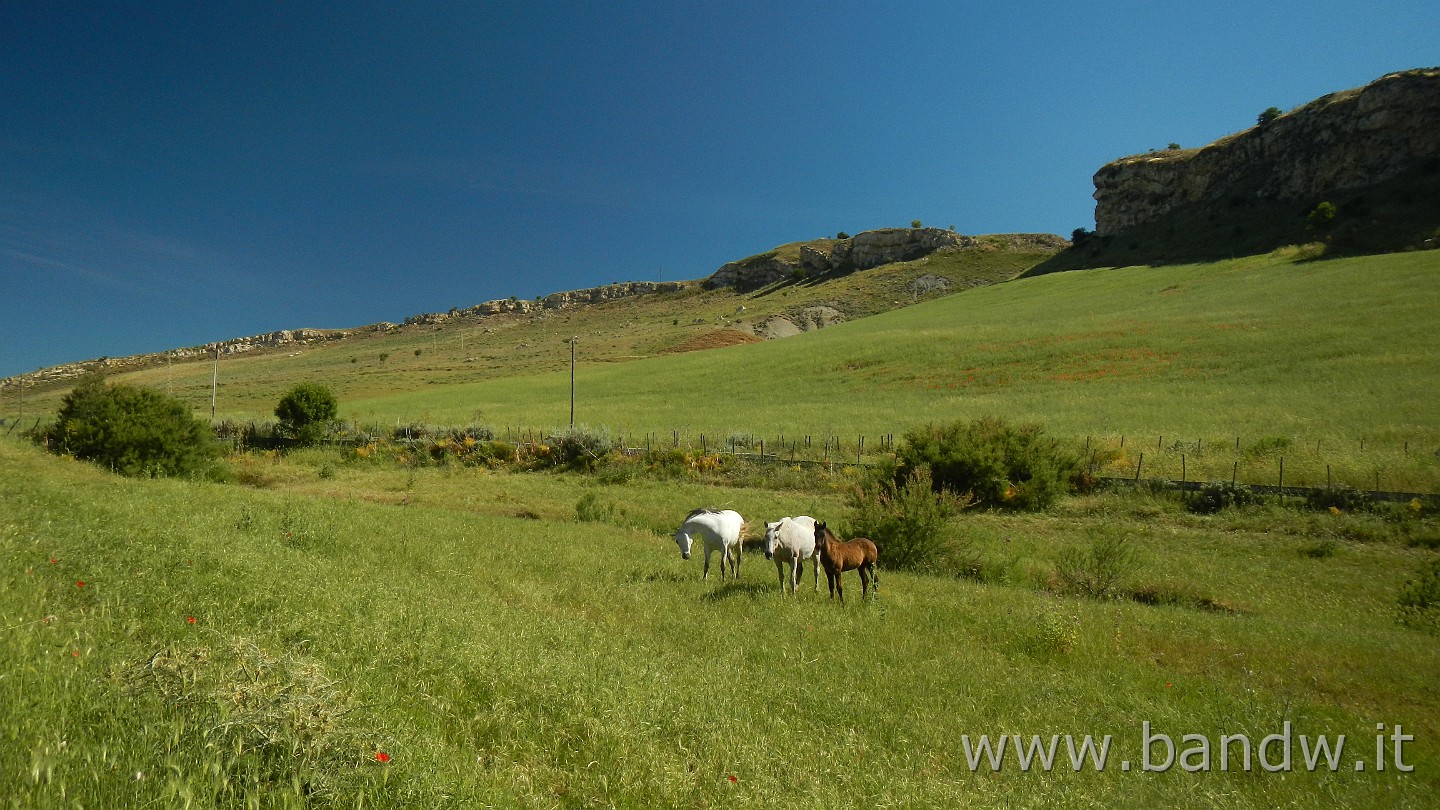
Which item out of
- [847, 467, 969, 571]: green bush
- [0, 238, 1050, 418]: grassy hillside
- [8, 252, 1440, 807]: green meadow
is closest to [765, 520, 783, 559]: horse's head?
[8, 252, 1440, 807]: green meadow

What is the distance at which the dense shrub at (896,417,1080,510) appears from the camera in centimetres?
2322

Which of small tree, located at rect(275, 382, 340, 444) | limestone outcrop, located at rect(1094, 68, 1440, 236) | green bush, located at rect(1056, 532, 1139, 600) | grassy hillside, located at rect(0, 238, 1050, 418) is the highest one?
limestone outcrop, located at rect(1094, 68, 1440, 236)

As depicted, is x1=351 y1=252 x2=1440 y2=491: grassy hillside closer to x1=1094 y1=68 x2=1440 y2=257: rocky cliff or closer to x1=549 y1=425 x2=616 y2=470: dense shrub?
x1=549 y1=425 x2=616 y2=470: dense shrub

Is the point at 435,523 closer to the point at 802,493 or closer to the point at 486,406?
the point at 802,493

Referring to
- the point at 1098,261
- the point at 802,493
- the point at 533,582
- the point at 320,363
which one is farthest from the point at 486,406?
the point at 1098,261

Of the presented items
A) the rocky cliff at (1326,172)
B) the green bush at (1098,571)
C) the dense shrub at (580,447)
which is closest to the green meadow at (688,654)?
the green bush at (1098,571)

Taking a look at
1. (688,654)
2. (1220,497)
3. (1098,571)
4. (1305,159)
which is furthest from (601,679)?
(1305,159)

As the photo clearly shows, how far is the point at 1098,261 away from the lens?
341 feet

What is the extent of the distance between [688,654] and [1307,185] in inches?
4683

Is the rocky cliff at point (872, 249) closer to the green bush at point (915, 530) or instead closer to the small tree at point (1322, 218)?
the small tree at point (1322, 218)

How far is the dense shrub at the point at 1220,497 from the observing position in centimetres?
2086

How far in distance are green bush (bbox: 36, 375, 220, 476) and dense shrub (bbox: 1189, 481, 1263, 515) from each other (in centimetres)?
3722

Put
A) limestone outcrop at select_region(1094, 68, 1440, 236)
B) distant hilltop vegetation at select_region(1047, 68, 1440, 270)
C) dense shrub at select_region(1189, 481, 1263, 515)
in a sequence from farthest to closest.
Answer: limestone outcrop at select_region(1094, 68, 1440, 236) → distant hilltop vegetation at select_region(1047, 68, 1440, 270) → dense shrub at select_region(1189, 481, 1263, 515)

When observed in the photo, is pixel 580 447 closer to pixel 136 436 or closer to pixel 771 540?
pixel 136 436
